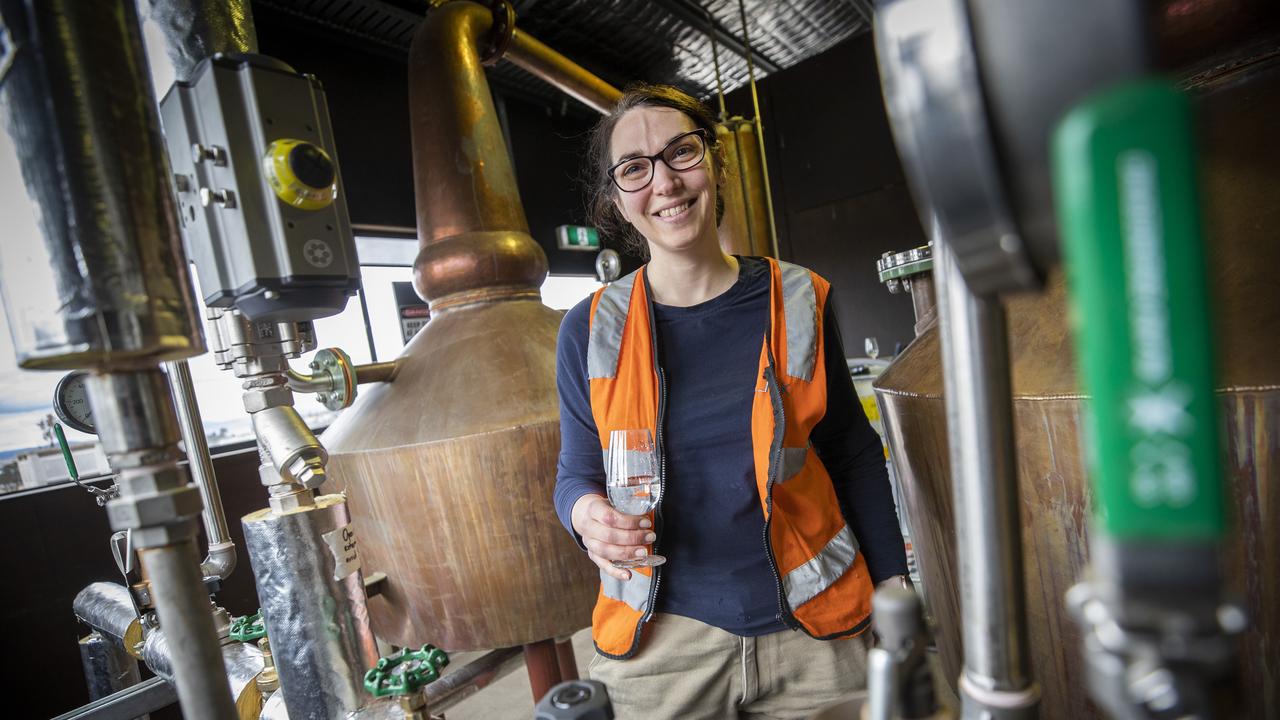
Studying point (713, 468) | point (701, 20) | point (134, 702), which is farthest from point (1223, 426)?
point (701, 20)

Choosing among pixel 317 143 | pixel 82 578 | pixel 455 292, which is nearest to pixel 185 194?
pixel 317 143

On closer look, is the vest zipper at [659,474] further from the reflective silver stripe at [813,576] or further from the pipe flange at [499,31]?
the pipe flange at [499,31]

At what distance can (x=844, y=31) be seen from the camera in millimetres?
5191

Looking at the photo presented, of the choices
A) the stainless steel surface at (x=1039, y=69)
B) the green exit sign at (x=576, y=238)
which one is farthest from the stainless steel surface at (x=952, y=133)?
the green exit sign at (x=576, y=238)

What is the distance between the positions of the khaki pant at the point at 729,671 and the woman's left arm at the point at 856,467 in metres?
0.16

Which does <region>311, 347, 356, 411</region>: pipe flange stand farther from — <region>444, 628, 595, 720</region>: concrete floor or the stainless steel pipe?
<region>444, 628, 595, 720</region>: concrete floor

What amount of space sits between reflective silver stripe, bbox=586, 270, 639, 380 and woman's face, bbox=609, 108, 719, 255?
11 centimetres

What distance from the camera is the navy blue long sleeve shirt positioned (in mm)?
1021

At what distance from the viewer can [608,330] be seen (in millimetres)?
1109

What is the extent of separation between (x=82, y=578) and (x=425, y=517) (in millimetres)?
1846

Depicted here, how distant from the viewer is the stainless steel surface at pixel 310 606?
0.85 meters

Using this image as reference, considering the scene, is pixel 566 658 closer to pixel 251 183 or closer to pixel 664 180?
pixel 664 180

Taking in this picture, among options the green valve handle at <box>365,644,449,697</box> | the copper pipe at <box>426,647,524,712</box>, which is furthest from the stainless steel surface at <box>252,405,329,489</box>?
the copper pipe at <box>426,647,524,712</box>

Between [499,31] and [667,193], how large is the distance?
1322 millimetres
